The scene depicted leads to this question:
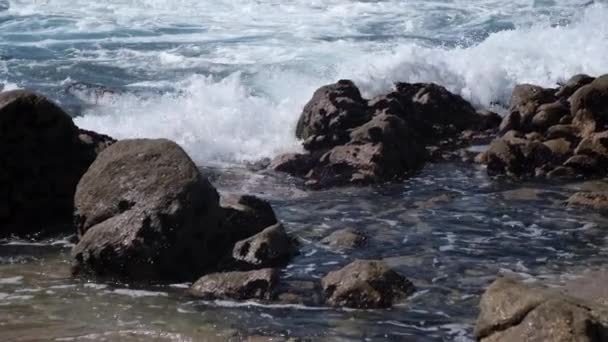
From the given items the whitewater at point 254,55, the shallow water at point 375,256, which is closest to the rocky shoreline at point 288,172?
the shallow water at point 375,256

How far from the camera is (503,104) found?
16766mm

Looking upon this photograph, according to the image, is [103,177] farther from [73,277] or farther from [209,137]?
[209,137]

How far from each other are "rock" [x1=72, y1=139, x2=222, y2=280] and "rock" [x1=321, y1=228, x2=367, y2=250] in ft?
4.04

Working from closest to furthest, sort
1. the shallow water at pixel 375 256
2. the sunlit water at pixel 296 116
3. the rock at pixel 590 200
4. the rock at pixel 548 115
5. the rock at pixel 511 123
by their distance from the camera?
the shallow water at pixel 375 256, the sunlit water at pixel 296 116, the rock at pixel 590 200, the rock at pixel 548 115, the rock at pixel 511 123

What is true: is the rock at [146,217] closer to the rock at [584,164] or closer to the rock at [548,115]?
the rock at [584,164]

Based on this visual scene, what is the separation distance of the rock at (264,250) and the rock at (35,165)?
93.7 inches

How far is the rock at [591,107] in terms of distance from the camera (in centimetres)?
Result: 1287

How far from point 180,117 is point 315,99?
7.89ft

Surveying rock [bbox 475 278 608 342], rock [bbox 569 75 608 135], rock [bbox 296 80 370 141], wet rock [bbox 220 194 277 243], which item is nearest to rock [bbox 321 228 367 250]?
wet rock [bbox 220 194 277 243]

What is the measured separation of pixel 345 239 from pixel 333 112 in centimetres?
481

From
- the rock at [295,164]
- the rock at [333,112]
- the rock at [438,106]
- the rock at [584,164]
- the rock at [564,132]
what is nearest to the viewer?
the rock at [584,164]

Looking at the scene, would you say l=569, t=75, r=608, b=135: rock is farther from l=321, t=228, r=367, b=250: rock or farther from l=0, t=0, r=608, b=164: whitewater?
l=321, t=228, r=367, b=250: rock

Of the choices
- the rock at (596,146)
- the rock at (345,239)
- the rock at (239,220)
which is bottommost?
the rock at (345,239)

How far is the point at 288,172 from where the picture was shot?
12.3 metres
